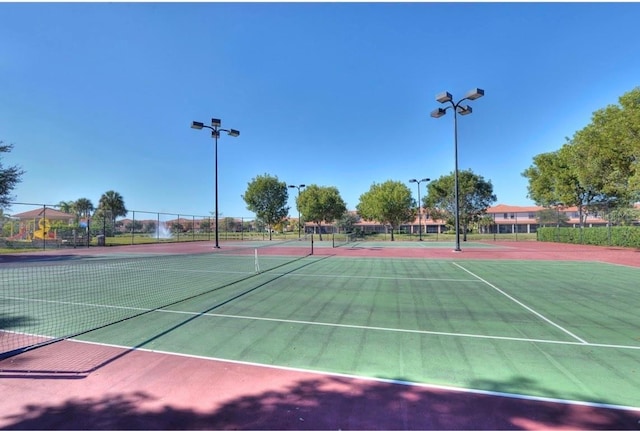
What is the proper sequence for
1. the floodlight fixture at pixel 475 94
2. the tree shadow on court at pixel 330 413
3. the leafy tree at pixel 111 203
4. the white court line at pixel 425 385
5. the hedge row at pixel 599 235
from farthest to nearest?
the leafy tree at pixel 111 203, the hedge row at pixel 599 235, the floodlight fixture at pixel 475 94, the white court line at pixel 425 385, the tree shadow on court at pixel 330 413

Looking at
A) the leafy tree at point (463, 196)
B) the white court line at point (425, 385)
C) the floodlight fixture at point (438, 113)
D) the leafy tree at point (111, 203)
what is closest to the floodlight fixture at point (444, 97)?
the floodlight fixture at point (438, 113)

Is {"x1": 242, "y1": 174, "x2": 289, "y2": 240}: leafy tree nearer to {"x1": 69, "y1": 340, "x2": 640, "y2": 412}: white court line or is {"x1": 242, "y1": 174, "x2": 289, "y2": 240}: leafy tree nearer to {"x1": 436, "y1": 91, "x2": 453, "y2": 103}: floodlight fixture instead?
{"x1": 436, "y1": 91, "x2": 453, "y2": 103}: floodlight fixture

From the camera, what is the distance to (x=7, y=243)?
26.9 meters

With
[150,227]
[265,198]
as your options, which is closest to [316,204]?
[265,198]

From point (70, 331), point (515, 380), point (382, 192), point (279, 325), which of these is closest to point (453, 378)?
point (515, 380)

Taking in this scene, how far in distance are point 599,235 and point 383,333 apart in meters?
32.9

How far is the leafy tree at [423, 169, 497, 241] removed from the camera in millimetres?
47844

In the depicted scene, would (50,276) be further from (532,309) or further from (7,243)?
(7,243)

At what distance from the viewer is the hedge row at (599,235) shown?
24875mm

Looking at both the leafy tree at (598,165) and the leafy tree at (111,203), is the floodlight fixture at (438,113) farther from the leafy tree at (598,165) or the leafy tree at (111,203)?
the leafy tree at (111,203)

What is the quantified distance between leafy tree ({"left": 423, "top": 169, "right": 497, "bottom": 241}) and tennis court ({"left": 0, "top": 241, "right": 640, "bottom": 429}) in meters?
38.7

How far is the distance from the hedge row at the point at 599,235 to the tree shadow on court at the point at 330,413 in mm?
29951

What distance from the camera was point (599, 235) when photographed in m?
28.6

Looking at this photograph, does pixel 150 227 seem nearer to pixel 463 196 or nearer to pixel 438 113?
pixel 438 113
